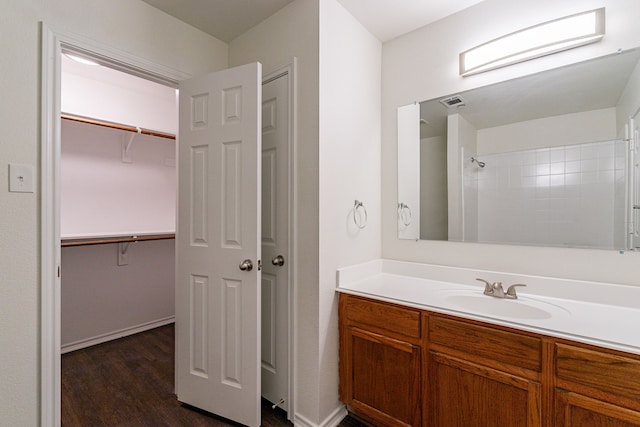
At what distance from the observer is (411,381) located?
4.80 feet

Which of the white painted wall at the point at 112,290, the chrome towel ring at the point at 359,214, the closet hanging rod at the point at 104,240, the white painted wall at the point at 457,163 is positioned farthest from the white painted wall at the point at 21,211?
the white painted wall at the point at 457,163

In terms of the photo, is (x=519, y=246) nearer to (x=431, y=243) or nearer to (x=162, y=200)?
(x=431, y=243)

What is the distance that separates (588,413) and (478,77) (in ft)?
Answer: 5.47

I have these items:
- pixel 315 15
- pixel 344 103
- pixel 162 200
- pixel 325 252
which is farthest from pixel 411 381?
pixel 162 200

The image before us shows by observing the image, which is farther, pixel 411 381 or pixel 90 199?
pixel 90 199

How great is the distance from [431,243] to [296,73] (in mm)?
1349

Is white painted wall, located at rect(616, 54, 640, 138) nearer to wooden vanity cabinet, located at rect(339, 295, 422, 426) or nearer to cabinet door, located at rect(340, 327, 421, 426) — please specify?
wooden vanity cabinet, located at rect(339, 295, 422, 426)

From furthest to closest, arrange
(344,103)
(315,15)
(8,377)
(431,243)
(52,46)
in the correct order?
(431,243) → (344,103) → (315,15) → (52,46) → (8,377)

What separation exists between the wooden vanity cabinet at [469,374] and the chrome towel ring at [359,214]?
1.60 ft

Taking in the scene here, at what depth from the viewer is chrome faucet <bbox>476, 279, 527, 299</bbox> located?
1520 millimetres

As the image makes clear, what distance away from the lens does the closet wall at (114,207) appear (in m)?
2.54

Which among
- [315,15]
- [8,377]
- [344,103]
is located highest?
[315,15]

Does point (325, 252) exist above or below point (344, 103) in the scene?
below

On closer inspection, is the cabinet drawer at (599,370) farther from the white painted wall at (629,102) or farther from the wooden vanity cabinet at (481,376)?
the white painted wall at (629,102)
